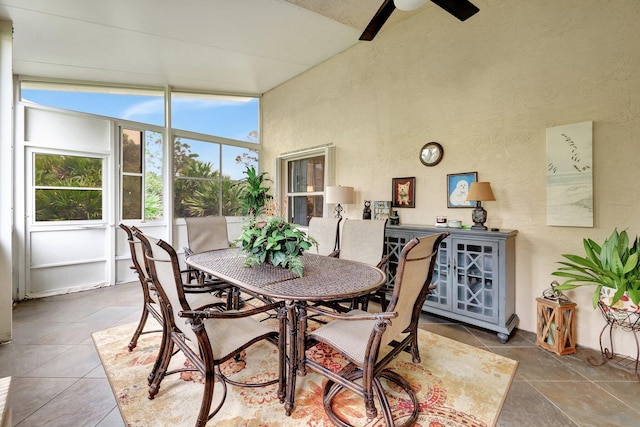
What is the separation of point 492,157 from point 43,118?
5.45 metres

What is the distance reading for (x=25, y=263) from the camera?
3.58m

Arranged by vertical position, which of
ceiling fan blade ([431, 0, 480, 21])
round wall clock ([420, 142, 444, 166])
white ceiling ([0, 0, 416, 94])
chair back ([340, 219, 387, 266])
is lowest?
chair back ([340, 219, 387, 266])

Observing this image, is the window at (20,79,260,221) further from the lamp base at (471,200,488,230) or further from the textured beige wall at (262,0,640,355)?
the lamp base at (471,200,488,230)

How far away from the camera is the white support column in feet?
8.00

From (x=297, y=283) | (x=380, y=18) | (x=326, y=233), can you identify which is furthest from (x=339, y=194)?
(x=297, y=283)

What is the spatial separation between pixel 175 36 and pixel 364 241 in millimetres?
3265

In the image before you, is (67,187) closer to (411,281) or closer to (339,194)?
(339,194)

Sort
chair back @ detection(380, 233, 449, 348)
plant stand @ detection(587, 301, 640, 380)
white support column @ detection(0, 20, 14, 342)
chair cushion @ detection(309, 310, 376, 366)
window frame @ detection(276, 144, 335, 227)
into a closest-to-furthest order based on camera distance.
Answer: chair back @ detection(380, 233, 449, 348), chair cushion @ detection(309, 310, 376, 366), plant stand @ detection(587, 301, 640, 380), white support column @ detection(0, 20, 14, 342), window frame @ detection(276, 144, 335, 227)

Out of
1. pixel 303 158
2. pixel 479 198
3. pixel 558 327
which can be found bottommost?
pixel 558 327

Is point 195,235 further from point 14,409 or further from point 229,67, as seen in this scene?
point 229,67

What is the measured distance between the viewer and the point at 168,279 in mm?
1483

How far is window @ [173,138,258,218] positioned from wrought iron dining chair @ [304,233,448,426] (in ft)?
12.7

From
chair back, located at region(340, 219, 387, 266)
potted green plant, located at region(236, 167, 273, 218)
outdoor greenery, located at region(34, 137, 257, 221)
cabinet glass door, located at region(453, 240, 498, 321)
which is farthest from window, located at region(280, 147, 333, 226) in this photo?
cabinet glass door, located at region(453, 240, 498, 321)

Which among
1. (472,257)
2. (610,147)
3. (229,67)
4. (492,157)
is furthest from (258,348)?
(229,67)
